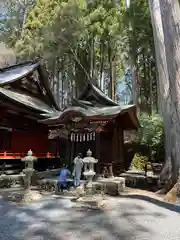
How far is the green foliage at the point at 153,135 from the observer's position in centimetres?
1340

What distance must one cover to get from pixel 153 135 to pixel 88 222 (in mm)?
9074

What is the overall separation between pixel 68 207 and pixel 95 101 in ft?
21.6

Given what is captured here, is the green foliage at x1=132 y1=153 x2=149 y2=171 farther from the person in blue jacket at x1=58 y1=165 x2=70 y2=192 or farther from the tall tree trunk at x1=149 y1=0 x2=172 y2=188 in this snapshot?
the person in blue jacket at x1=58 y1=165 x2=70 y2=192

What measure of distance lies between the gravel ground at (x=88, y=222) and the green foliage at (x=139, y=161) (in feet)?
A: 23.5

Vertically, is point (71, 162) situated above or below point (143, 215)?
above

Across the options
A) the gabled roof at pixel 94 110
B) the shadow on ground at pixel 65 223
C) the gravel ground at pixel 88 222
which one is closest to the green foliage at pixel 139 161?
the gabled roof at pixel 94 110

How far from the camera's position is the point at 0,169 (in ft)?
33.2

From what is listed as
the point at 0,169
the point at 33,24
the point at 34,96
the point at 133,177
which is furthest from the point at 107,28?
the point at 0,169

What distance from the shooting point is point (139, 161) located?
45.8ft

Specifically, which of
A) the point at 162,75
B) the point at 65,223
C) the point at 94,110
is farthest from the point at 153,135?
the point at 65,223

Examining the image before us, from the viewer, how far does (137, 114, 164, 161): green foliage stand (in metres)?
13.4

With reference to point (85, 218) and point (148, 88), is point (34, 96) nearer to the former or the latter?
point (85, 218)

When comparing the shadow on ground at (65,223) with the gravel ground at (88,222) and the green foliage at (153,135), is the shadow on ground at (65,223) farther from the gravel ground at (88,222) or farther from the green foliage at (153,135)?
the green foliage at (153,135)

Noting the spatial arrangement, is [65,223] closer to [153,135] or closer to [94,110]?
[94,110]
